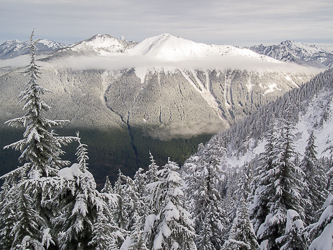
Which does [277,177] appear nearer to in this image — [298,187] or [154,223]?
[298,187]

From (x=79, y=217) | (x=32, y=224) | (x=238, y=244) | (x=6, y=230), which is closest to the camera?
(x=79, y=217)

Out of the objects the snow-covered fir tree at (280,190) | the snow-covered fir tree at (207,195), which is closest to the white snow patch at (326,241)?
the snow-covered fir tree at (280,190)

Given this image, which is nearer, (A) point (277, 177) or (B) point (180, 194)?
(B) point (180, 194)

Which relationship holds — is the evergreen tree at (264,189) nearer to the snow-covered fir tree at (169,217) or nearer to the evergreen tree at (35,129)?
the snow-covered fir tree at (169,217)

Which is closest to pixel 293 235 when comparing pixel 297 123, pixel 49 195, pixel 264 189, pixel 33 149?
pixel 264 189

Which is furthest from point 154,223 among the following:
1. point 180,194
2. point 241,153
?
point 241,153

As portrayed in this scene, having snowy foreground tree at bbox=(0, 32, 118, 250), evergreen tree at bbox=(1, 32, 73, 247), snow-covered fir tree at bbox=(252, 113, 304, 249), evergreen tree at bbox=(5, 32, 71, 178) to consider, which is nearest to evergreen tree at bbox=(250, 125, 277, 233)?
snow-covered fir tree at bbox=(252, 113, 304, 249)

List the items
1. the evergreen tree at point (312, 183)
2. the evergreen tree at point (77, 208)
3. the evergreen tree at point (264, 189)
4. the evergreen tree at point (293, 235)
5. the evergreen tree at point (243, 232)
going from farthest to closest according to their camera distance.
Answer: the evergreen tree at point (312, 183)
the evergreen tree at point (264, 189)
the evergreen tree at point (243, 232)
the evergreen tree at point (293, 235)
the evergreen tree at point (77, 208)
